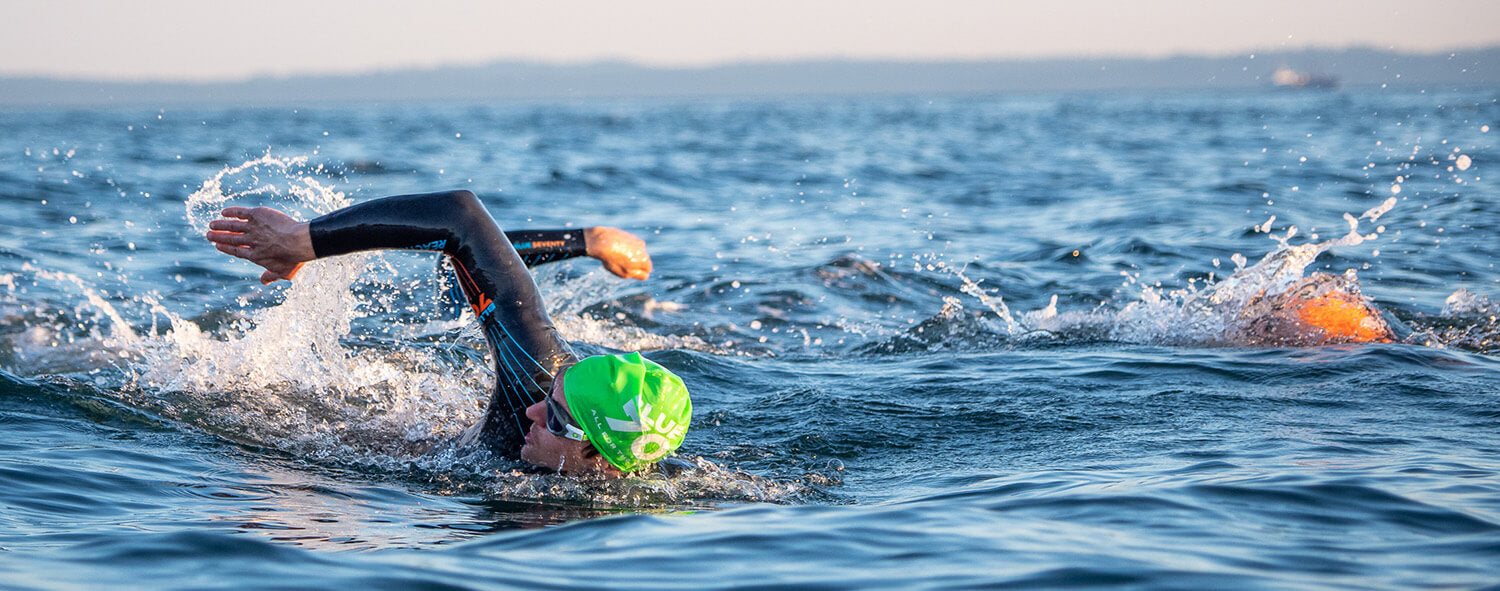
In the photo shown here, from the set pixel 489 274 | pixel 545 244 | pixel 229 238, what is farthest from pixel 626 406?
pixel 229 238

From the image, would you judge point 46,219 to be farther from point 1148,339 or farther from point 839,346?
point 1148,339

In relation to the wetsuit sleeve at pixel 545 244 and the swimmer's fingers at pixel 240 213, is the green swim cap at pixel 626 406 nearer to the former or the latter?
the wetsuit sleeve at pixel 545 244

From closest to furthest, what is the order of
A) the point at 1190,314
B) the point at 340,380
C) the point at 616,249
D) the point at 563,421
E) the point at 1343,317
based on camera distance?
the point at 563,421, the point at 616,249, the point at 340,380, the point at 1343,317, the point at 1190,314

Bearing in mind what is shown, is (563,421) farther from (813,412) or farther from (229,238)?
(813,412)

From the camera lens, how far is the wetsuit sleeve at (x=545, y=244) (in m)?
5.55

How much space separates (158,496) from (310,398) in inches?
77.3

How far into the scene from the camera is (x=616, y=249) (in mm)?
5387

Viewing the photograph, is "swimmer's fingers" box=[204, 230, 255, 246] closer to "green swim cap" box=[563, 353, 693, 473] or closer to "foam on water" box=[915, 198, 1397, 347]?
"green swim cap" box=[563, 353, 693, 473]

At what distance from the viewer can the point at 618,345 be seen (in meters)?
9.10

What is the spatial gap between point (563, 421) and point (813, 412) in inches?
97.4

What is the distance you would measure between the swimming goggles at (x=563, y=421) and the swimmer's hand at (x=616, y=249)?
0.88 m

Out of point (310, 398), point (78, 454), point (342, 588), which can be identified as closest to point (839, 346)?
point (310, 398)

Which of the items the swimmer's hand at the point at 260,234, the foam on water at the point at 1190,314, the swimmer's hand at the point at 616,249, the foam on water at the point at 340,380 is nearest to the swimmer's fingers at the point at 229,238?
the swimmer's hand at the point at 260,234

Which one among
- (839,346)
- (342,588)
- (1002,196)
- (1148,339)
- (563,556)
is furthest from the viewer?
(1002,196)
